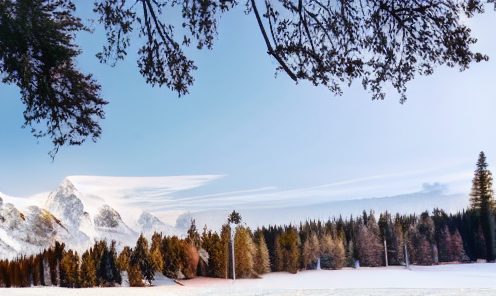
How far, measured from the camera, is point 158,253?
22.9 feet

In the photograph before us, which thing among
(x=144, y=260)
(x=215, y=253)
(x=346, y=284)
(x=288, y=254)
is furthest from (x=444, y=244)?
(x=144, y=260)

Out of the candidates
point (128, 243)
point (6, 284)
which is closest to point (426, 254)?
point (128, 243)

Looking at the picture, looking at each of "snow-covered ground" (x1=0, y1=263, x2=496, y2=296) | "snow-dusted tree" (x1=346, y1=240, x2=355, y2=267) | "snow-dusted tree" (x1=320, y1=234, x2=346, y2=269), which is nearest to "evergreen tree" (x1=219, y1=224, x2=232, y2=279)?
"snow-covered ground" (x1=0, y1=263, x2=496, y2=296)

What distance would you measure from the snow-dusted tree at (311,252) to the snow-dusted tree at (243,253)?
973mm

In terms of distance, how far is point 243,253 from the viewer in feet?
24.1

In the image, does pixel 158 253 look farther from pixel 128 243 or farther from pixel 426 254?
pixel 426 254

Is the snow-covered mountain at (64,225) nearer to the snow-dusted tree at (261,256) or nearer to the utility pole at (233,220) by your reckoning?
the utility pole at (233,220)

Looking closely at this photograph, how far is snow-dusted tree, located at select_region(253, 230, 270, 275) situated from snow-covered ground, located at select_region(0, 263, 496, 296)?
0.12 meters

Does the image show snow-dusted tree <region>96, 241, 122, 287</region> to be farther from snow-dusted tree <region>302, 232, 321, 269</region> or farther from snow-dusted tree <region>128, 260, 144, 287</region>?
snow-dusted tree <region>302, 232, 321, 269</region>

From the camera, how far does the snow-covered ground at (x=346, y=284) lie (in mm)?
6695

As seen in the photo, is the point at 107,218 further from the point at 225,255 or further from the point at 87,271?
the point at 225,255

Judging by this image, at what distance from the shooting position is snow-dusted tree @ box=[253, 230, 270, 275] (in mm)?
7457

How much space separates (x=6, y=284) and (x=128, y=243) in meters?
1.75

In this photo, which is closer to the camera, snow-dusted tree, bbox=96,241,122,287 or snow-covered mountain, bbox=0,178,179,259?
snow-covered mountain, bbox=0,178,179,259
